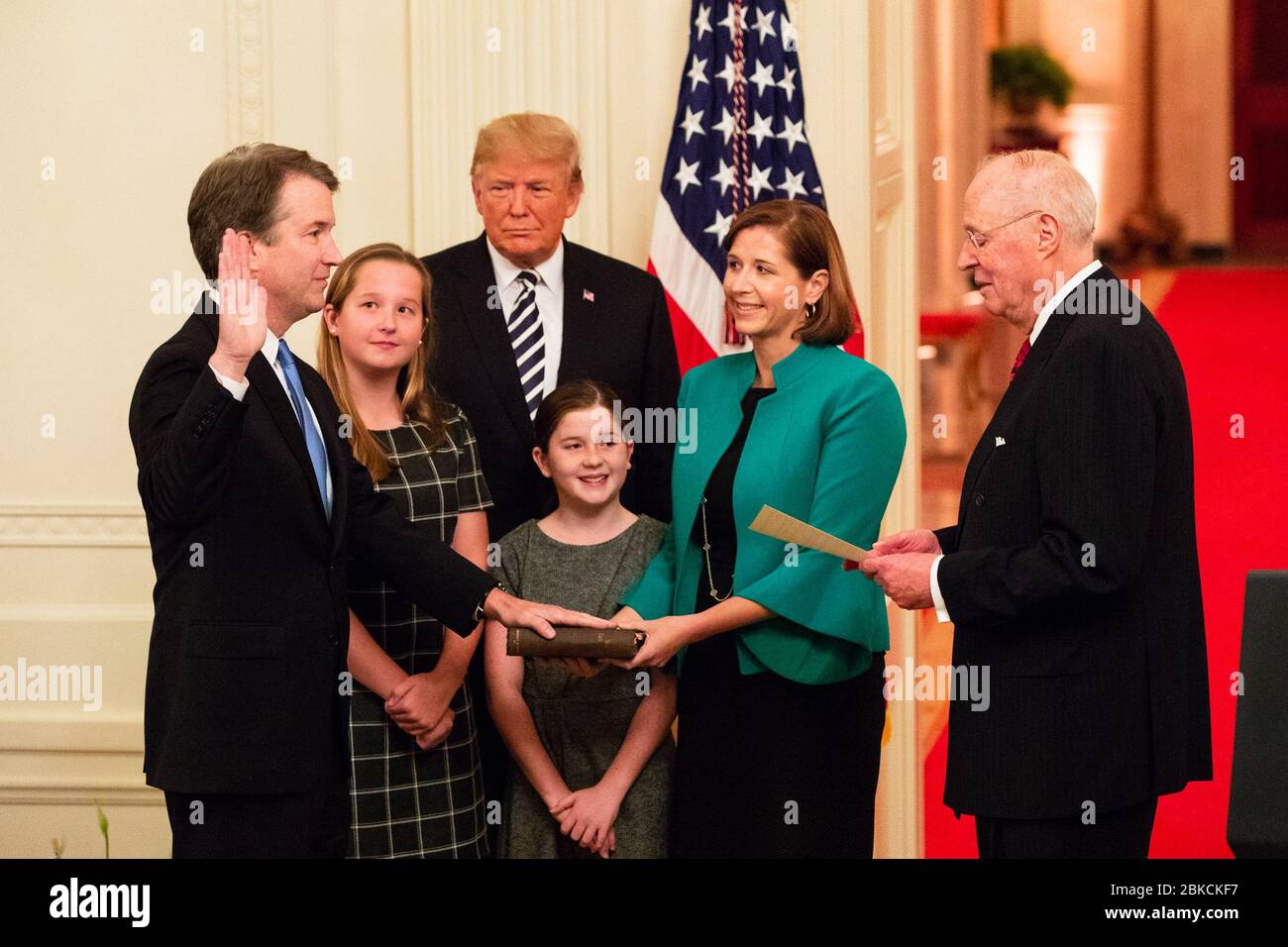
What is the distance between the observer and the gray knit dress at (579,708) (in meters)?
3.60

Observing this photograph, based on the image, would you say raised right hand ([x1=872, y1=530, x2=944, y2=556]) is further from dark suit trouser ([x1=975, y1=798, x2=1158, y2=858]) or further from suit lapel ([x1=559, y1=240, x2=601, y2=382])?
suit lapel ([x1=559, y1=240, x2=601, y2=382])

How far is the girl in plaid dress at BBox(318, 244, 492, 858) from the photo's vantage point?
355 cm

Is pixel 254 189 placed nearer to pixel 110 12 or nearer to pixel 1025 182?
pixel 1025 182

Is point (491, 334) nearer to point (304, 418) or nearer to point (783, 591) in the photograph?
point (304, 418)

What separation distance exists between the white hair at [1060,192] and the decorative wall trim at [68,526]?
3105 mm

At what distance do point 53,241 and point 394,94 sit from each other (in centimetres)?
115

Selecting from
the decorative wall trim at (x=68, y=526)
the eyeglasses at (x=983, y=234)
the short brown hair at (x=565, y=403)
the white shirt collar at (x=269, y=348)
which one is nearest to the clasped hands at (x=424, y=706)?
the short brown hair at (x=565, y=403)

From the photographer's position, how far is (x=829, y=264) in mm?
3520

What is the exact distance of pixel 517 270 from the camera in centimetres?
420

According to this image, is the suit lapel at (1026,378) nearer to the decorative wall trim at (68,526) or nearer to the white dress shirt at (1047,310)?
the white dress shirt at (1047,310)

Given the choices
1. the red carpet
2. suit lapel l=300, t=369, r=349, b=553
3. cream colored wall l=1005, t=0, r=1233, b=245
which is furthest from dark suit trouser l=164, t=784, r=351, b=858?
cream colored wall l=1005, t=0, r=1233, b=245

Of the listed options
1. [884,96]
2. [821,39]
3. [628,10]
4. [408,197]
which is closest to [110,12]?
[408,197]

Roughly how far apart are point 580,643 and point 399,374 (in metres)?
0.86

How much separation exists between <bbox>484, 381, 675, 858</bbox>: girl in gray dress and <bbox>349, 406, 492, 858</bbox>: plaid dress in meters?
0.11
